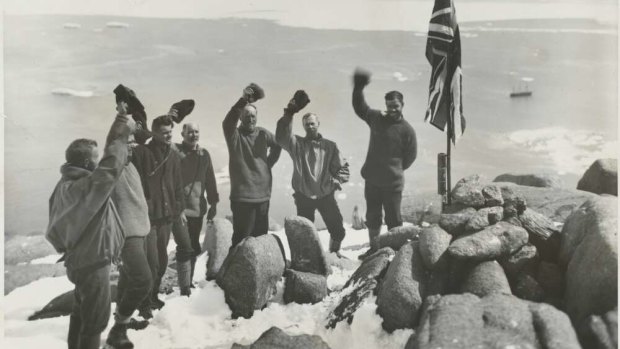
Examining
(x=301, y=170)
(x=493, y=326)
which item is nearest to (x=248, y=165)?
(x=301, y=170)

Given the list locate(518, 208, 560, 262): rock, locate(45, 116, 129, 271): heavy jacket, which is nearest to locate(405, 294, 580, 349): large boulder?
locate(518, 208, 560, 262): rock

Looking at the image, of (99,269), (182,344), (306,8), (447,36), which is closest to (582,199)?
(447,36)

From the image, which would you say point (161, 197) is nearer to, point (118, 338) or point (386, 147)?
point (118, 338)

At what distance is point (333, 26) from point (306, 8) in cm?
46

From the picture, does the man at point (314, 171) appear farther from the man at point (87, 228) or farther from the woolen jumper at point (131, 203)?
the man at point (87, 228)

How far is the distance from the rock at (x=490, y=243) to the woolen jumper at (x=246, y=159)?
2301mm

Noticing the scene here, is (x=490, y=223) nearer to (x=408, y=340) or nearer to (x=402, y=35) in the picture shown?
(x=408, y=340)

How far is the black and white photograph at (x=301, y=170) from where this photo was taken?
5148mm

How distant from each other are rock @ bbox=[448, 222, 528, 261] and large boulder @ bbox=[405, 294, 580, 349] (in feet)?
1.65

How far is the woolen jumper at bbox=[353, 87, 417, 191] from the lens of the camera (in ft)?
23.0

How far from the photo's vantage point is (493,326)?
4.69m

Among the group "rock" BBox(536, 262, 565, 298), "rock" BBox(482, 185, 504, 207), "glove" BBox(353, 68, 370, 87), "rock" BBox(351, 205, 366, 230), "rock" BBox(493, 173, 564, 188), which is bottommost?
"rock" BBox(351, 205, 366, 230)

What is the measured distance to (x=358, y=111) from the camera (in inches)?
276

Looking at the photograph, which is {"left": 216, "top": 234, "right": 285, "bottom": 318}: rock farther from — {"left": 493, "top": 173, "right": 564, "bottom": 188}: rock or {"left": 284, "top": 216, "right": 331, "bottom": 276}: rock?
{"left": 493, "top": 173, "right": 564, "bottom": 188}: rock
